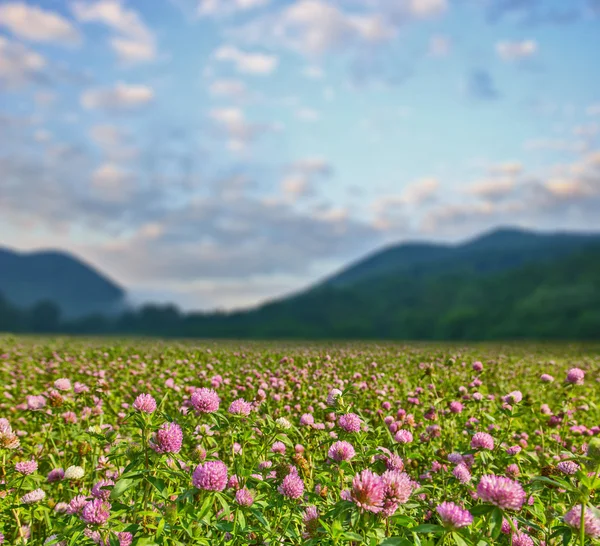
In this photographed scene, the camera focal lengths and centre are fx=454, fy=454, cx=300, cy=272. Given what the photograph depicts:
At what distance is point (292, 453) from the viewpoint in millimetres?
5605

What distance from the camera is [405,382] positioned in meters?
8.77

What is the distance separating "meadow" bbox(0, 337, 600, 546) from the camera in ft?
8.29

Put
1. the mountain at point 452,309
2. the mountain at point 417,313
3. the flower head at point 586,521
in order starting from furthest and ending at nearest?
1. the mountain at point 417,313
2. the mountain at point 452,309
3. the flower head at point 586,521

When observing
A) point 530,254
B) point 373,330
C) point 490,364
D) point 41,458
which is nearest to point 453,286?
point 373,330

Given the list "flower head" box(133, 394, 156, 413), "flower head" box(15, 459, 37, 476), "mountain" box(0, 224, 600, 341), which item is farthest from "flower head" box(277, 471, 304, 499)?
"mountain" box(0, 224, 600, 341)

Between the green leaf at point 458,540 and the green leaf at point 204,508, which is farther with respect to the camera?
the green leaf at point 204,508

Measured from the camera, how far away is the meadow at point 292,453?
2.53 m

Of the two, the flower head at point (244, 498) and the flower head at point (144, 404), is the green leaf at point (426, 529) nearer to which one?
the flower head at point (244, 498)

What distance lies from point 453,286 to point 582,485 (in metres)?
117

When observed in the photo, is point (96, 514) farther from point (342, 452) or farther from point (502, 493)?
point (502, 493)

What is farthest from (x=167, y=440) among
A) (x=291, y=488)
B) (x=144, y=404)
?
(x=291, y=488)

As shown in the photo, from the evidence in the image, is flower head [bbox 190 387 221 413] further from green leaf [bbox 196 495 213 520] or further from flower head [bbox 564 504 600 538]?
flower head [bbox 564 504 600 538]

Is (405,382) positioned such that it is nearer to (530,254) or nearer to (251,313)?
(251,313)

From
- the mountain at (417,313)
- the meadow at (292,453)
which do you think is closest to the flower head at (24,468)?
the meadow at (292,453)
